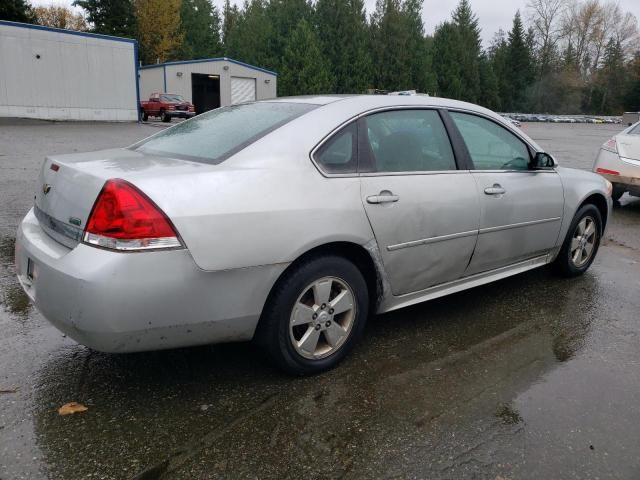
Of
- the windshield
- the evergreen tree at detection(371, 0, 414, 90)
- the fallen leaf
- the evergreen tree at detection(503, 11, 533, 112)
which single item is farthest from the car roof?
the evergreen tree at detection(503, 11, 533, 112)

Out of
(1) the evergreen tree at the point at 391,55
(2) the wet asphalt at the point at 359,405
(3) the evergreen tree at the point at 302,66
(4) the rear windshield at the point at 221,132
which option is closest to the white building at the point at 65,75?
(3) the evergreen tree at the point at 302,66

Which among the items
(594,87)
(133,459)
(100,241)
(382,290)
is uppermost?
(594,87)

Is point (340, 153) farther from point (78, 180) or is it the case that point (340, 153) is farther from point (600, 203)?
point (600, 203)

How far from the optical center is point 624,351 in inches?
134

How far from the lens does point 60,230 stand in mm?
2623

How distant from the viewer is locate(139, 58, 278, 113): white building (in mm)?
36062

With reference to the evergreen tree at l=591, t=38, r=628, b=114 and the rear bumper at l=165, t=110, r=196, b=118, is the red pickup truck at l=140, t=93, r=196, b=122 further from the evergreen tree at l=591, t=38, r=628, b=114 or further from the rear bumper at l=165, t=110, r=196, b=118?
the evergreen tree at l=591, t=38, r=628, b=114

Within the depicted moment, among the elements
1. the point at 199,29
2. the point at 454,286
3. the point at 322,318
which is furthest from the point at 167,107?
the point at 199,29

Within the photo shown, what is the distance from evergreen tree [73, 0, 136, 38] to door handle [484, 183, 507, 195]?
54337 mm

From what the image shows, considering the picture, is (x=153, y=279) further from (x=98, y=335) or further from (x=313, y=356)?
(x=313, y=356)

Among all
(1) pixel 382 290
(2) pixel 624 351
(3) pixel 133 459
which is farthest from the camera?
(2) pixel 624 351

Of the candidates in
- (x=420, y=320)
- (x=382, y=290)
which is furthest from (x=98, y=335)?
(x=420, y=320)

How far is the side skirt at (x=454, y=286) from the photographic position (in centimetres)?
329

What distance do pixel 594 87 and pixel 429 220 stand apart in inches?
3309
